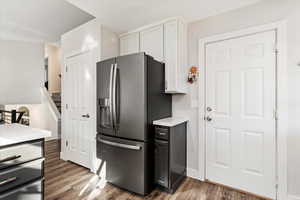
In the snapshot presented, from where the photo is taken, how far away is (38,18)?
312 centimetres

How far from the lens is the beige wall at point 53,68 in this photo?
6.30 m

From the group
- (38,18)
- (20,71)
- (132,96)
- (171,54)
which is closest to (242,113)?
(171,54)

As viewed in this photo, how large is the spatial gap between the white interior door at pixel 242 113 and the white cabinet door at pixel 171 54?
20.3 inches

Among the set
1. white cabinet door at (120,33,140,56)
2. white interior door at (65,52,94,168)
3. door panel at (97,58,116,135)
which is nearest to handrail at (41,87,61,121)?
white interior door at (65,52,94,168)

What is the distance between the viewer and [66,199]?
1.92 meters

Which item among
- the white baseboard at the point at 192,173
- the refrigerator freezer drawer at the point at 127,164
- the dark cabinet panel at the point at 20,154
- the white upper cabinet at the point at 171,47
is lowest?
the white baseboard at the point at 192,173

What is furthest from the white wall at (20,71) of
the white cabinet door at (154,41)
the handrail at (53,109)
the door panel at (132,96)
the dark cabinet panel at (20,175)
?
the dark cabinet panel at (20,175)

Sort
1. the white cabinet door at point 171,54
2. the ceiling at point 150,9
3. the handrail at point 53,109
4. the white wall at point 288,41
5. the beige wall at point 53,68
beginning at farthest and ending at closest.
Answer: the beige wall at point 53,68 → the handrail at point 53,109 → the white cabinet door at point 171,54 → the ceiling at point 150,9 → the white wall at point 288,41

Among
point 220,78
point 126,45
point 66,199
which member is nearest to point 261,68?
point 220,78

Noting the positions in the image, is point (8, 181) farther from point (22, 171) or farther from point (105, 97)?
point (105, 97)

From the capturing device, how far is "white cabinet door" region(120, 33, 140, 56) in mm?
2721

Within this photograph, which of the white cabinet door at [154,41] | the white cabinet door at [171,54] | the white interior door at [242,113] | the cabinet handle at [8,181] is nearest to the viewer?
the cabinet handle at [8,181]

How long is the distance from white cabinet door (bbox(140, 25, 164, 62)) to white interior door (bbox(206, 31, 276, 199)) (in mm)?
730

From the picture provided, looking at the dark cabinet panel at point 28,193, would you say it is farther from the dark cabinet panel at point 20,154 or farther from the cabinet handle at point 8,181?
the dark cabinet panel at point 20,154
